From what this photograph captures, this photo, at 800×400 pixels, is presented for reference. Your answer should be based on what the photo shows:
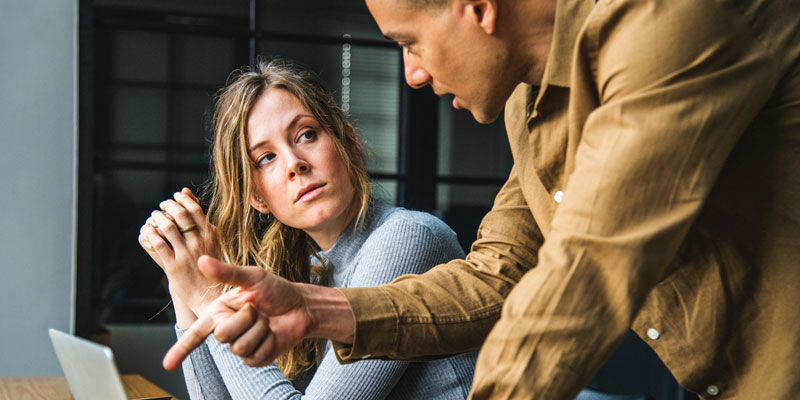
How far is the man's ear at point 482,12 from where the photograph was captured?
36.3 inches

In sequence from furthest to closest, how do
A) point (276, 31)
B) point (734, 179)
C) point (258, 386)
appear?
point (276, 31), point (258, 386), point (734, 179)

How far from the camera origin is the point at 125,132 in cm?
318

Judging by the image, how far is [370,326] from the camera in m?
1.02

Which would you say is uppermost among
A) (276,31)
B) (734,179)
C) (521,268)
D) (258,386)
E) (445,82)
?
(276,31)

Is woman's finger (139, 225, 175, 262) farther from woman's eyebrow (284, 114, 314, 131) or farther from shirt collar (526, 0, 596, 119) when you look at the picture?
shirt collar (526, 0, 596, 119)

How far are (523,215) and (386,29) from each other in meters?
0.41

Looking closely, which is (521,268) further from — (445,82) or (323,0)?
(323,0)

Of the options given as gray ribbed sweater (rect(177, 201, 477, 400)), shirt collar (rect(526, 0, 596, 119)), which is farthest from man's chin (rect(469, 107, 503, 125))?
gray ribbed sweater (rect(177, 201, 477, 400))

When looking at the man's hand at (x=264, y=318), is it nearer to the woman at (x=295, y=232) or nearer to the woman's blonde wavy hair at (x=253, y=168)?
the woman at (x=295, y=232)

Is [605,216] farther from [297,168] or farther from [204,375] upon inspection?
[204,375]

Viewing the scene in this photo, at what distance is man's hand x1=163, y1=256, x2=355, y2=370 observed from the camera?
931 millimetres

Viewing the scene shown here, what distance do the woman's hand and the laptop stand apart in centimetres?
32

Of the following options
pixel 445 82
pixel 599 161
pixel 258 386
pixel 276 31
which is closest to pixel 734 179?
pixel 599 161

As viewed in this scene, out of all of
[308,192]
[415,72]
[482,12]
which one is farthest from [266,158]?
[482,12]
